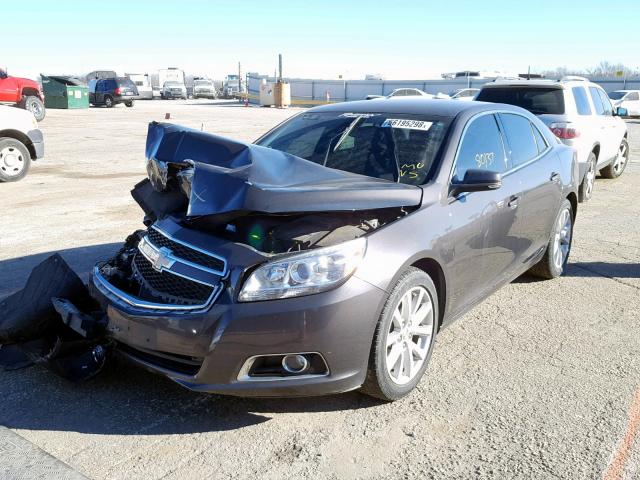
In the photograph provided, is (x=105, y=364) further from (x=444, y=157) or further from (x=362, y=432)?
(x=444, y=157)

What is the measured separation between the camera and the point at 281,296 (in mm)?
3055

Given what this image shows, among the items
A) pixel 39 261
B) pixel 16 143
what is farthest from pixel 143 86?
pixel 39 261

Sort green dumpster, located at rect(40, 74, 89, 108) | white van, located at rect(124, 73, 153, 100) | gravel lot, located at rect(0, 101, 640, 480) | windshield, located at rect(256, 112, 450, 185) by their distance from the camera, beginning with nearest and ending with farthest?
gravel lot, located at rect(0, 101, 640, 480)
windshield, located at rect(256, 112, 450, 185)
green dumpster, located at rect(40, 74, 89, 108)
white van, located at rect(124, 73, 153, 100)

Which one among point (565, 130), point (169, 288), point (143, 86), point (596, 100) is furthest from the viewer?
point (143, 86)

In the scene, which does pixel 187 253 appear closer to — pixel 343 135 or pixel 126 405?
pixel 126 405

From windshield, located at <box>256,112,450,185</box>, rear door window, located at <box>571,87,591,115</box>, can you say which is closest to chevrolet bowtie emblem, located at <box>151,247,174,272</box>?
windshield, located at <box>256,112,450,185</box>

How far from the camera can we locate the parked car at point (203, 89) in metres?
56.0

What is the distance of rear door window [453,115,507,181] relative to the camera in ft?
13.8

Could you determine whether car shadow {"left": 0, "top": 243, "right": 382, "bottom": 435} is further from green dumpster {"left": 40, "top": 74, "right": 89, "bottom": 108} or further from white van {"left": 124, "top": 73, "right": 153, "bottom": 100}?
white van {"left": 124, "top": 73, "right": 153, "bottom": 100}

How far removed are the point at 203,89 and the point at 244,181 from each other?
55533 mm

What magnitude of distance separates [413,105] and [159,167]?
6.54ft

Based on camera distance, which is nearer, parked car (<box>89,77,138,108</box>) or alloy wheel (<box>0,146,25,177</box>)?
alloy wheel (<box>0,146,25,177</box>)

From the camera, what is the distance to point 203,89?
56188mm

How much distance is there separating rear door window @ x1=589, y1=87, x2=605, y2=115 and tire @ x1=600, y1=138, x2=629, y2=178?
1.49m
